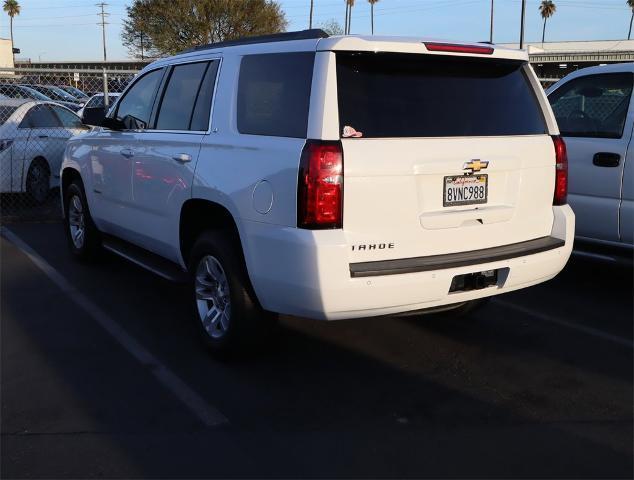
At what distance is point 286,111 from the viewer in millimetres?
3879

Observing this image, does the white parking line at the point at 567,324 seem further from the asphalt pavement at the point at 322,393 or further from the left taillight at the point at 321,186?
the left taillight at the point at 321,186

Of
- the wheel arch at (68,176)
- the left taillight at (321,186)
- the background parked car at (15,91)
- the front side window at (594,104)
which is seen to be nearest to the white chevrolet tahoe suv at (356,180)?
the left taillight at (321,186)

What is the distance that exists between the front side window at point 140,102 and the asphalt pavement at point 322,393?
1.50 m

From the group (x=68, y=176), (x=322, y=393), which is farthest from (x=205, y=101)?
(x=68, y=176)

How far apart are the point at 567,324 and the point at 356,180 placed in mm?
2531

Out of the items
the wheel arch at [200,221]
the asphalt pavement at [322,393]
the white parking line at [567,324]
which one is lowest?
the asphalt pavement at [322,393]

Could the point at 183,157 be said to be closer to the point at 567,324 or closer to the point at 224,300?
the point at 224,300

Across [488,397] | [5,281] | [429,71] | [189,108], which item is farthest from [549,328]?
[5,281]

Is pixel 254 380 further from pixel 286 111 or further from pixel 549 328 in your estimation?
pixel 549 328

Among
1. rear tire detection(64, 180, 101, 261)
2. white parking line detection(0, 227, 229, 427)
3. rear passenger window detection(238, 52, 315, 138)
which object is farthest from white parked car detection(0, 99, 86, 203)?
rear passenger window detection(238, 52, 315, 138)

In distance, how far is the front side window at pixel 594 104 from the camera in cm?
591

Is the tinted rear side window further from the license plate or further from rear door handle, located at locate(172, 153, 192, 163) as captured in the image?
rear door handle, located at locate(172, 153, 192, 163)

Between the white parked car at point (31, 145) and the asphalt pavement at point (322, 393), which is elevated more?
the white parked car at point (31, 145)

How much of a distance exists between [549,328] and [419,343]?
107 centimetres
